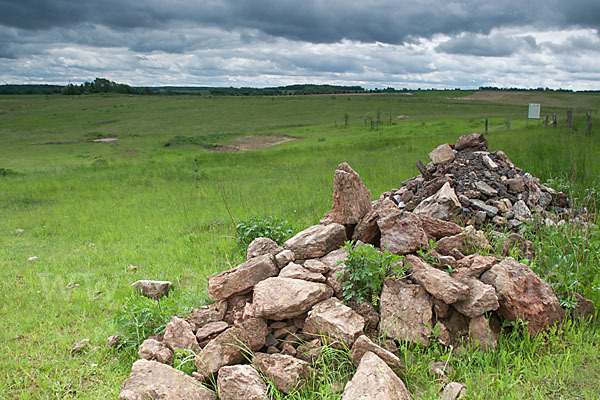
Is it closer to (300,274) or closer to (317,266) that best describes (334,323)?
(300,274)

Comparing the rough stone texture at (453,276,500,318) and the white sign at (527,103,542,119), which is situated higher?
the white sign at (527,103,542,119)

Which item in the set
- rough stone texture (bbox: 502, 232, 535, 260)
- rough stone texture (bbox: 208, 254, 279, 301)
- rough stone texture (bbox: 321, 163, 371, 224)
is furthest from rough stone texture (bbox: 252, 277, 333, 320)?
rough stone texture (bbox: 502, 232, 535, 260)

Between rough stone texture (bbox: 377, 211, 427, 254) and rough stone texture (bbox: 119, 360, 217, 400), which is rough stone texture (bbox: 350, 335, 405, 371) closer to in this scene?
rough stone texture (bbox: 119, 360, 217, 400)

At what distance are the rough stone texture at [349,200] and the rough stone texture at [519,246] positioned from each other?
184 centimetres

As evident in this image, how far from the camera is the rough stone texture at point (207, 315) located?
446 cm

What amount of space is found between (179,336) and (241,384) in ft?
3.41

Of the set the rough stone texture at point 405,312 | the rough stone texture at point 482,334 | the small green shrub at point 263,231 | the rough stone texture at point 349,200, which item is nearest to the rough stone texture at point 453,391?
the rough stone texture at point 405,312

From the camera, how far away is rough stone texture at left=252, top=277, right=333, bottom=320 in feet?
13.0

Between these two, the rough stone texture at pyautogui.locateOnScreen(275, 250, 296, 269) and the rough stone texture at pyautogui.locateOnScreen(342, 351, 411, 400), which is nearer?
the rough stone texture at pyautogui.locateOnScreen(342, 351, 411, 400)

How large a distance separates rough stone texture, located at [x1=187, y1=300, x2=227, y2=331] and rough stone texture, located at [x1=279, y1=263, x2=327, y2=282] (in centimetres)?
72

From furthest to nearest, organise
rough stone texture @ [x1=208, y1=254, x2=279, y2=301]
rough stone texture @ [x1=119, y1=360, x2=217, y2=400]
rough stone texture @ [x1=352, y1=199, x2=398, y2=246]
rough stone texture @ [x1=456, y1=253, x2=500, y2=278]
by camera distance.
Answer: rough stone texture @ [x1=352, y1=199, x2=398, y2=246]
rough stone texture @ [x1=208, y1=254, x2=279, y2=301]
rough stone texture @ [x1=456, y1=253, x2=500, y2=278]
rough stone texture @ [x1=119, y1=360, x2=217, y2=400]

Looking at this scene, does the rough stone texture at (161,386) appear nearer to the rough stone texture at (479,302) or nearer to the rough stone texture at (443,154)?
the rough stone texture at (479,302)

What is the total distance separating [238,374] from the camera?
3.40 metres

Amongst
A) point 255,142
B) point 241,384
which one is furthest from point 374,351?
point 255,142
